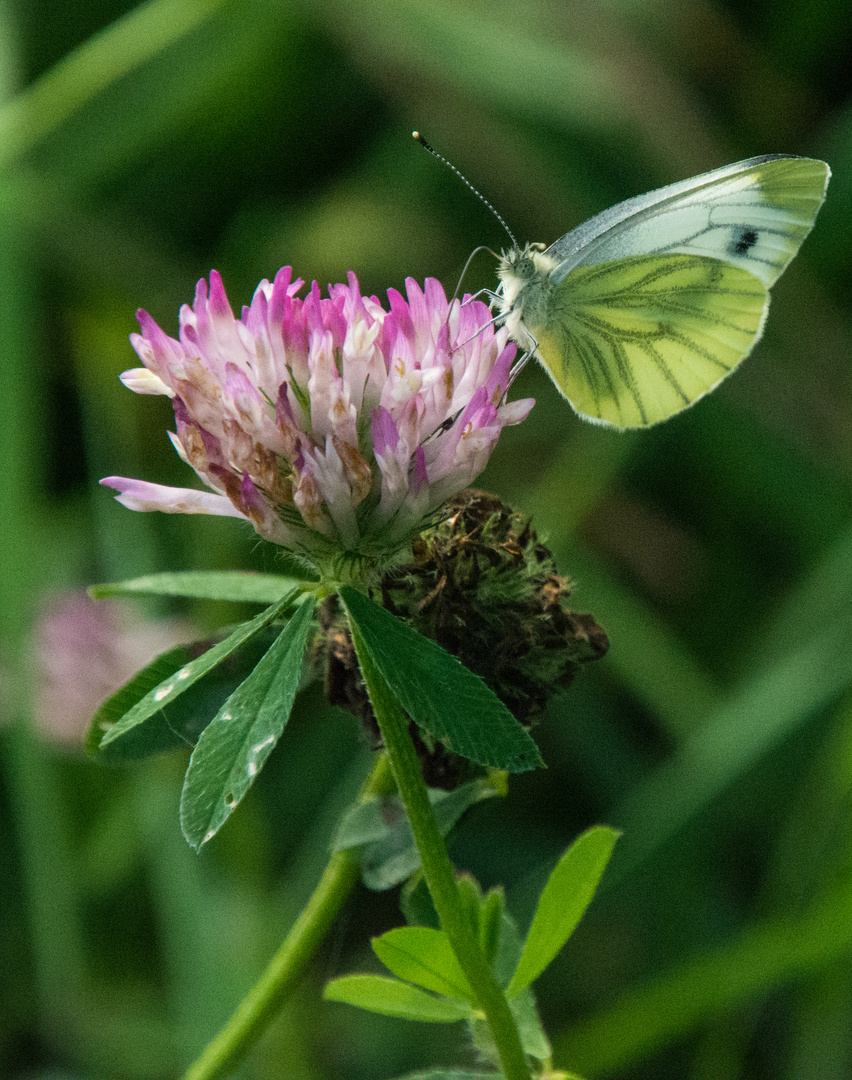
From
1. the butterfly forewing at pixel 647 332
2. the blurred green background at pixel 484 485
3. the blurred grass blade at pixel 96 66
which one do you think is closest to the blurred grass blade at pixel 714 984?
the blurred green background at pixel 484 485

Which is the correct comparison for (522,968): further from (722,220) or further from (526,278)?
(722,220)

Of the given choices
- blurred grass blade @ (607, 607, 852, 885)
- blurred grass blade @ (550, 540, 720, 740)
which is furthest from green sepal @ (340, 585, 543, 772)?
blurred grass blade @ (550, 540, 720, 740)

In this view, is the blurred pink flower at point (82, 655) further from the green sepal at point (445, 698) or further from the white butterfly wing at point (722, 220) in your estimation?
the green sepal at point (445, 698)

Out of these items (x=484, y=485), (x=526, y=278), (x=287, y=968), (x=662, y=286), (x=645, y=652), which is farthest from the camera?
(x=484, y=485)

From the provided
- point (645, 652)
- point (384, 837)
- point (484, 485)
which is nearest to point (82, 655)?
point (484, 485)

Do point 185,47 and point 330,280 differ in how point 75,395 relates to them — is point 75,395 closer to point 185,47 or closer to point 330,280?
point 330,280

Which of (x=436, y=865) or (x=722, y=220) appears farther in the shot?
(x=722, y=220)

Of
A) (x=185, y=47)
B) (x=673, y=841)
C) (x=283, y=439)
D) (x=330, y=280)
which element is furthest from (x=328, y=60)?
(x=283, y=439)
